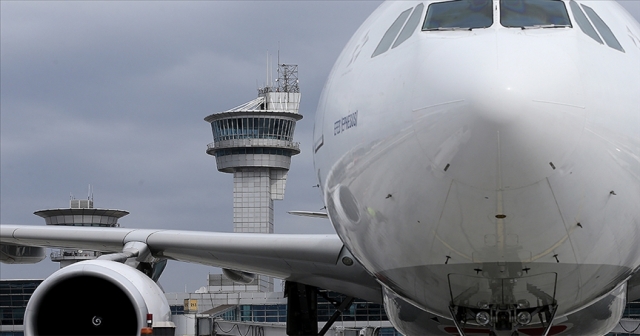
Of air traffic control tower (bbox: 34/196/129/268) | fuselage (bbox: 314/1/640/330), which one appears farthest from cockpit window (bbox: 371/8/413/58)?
air traffic control tower (bbox: 34/196/129/268)

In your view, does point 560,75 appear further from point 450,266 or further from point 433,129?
point 450,266

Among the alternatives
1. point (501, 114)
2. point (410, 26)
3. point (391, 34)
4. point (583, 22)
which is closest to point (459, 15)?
point (410, 26)

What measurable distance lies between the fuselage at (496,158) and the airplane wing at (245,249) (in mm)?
4372

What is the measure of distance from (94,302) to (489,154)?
21.6 feet

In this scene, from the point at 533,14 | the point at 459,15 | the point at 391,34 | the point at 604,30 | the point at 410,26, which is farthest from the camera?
the point at 391,34

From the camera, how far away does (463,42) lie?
21.4 feet

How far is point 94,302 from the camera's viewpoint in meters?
11.1

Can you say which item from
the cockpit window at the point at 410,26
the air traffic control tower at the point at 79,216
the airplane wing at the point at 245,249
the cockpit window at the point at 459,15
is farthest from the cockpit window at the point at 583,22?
the air traffic control tower at the point at 79,216

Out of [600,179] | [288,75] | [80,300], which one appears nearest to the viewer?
[600,179]

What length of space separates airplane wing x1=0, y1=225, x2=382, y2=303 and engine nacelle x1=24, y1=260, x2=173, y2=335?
7.06ft

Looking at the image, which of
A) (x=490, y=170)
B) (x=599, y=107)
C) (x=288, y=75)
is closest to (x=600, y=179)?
(x=599, y=107)

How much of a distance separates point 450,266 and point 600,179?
1.28 m

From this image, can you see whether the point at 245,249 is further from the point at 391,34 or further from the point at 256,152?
the point at 256,152

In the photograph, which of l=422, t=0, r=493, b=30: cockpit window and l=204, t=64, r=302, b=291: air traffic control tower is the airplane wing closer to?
l=422, t=0, r=493, b=30: cockpit window
